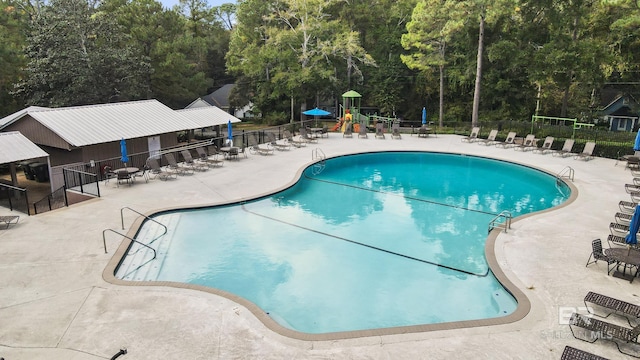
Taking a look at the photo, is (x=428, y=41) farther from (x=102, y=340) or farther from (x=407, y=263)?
(x=102, y=340)

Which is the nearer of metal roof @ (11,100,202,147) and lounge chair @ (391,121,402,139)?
metal roof @ (11,100,202,147)

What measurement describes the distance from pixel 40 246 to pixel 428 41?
27.3m

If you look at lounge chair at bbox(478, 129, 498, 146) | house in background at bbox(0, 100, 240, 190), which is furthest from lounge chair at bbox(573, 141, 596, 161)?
house in background at bbox(0, 100, 240, 190)

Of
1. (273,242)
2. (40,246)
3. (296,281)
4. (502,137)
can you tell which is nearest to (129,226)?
(40,246)

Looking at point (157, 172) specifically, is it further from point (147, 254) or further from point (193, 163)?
point (147, 254)

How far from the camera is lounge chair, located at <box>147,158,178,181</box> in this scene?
16.9m

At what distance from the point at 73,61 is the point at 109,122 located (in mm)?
11460

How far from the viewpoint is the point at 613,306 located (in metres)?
7.21

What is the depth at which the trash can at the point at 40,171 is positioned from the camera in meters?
18.5

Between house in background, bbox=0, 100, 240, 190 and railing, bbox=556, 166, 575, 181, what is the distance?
1677cm

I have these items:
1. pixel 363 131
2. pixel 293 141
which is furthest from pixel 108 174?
pixel 363 131

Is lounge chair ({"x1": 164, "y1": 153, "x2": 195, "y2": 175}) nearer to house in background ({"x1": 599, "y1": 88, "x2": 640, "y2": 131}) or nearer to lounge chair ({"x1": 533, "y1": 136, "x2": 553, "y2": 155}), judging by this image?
lounge chair ({"x1": 533, "y1": 136, "x2": 553, "y2": 155})

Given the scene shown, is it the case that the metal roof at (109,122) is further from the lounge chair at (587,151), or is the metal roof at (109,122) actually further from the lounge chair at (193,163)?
the lounge chair at (587,151)

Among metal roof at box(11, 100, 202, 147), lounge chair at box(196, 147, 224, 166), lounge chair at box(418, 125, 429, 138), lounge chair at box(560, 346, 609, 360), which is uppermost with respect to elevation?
metal roof at box(11, 100, 202, 147)
